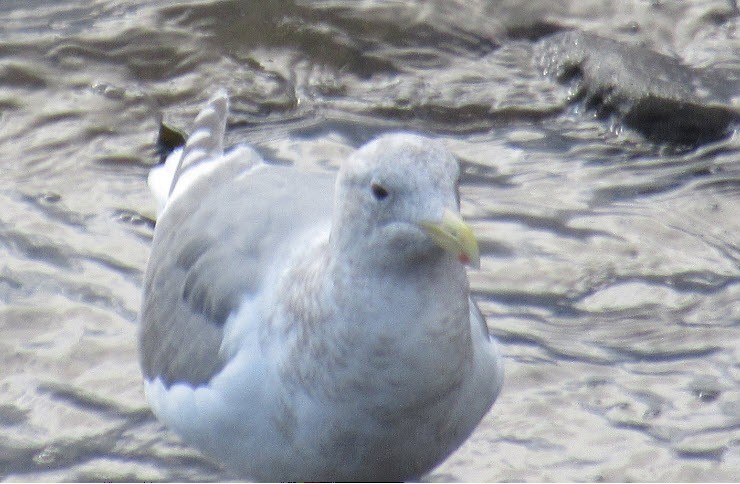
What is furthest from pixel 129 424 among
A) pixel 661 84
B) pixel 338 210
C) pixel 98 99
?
pixel 661 84

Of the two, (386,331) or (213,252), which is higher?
(386,331)

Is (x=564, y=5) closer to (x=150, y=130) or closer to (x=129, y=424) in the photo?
(x=150, y=130)

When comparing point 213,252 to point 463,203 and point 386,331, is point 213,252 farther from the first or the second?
point 463,203

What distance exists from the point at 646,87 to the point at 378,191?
3300 millimetres

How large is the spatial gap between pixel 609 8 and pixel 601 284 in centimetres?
233

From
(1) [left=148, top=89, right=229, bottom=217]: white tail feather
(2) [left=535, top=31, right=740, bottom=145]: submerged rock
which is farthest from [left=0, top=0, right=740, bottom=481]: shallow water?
(1) [left=148, top=89, right=229, bottom=217]: white tail feather

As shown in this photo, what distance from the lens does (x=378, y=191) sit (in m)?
3.05

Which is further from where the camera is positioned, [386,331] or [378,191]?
[386,331]

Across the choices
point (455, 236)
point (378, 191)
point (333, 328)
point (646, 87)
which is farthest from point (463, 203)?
point (455, 236)

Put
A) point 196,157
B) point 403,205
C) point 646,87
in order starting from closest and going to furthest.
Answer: point 403,205 < point 196,157 < point 646,87

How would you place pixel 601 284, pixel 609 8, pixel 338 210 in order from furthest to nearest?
pixel 609 8 < pixel 601 284 < pixel 338 210

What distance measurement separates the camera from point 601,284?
5012 mm

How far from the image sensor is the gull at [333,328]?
307 centimetres

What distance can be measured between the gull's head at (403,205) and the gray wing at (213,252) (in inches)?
24.0
